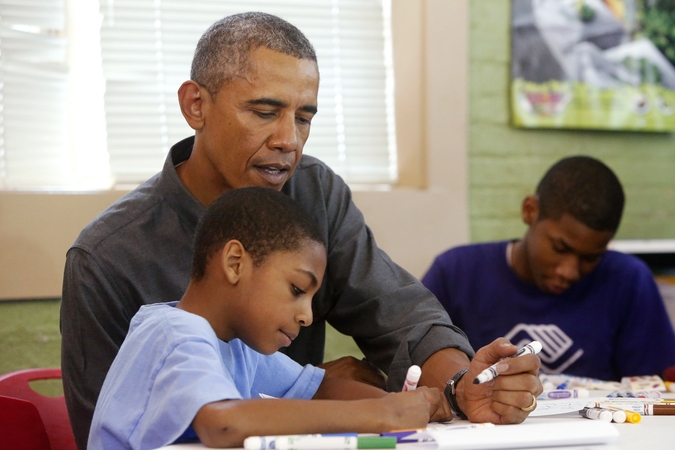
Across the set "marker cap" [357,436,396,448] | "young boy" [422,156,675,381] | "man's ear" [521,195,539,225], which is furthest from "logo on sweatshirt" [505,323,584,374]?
"marker cap" [357,436,396,448]

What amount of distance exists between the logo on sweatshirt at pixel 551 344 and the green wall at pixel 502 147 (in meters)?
0.61

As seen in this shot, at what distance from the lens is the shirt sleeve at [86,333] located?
1.45 meters

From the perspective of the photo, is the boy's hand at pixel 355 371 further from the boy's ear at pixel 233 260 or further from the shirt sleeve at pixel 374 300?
the boy's ear at pixel 233 260

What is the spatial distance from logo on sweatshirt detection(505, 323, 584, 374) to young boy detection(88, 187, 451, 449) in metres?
1.14

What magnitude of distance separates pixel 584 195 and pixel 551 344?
475mm

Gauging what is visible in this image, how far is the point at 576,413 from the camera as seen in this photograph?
1.22m

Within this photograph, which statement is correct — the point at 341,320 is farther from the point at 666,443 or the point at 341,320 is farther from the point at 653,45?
the point at 653,45

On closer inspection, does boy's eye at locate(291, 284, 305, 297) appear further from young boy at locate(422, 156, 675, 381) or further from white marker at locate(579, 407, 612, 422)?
young boy at locate(422, 156, 675, 381)

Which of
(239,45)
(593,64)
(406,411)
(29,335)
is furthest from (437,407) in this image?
(593,64)

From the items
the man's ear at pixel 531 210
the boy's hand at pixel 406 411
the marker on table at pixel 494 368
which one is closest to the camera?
the boy's hand at pixel 406 411

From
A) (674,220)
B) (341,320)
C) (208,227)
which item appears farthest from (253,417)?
(674,220)

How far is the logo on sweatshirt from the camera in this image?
236cm

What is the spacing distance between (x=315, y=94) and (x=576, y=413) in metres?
0.79

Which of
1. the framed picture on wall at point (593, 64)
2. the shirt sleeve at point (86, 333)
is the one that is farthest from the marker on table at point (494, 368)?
the framed picture on wall at point (593, 64)
